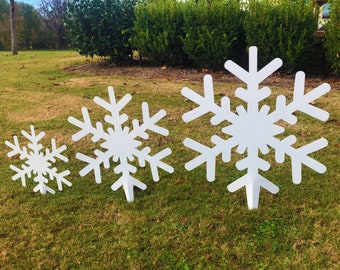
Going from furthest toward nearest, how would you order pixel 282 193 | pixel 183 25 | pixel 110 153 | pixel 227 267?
pixel 183 25 → pixel 282 193 → pixel 110 153 → pixel 227 267

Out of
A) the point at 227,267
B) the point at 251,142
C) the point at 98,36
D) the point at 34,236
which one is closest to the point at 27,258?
the point at 34,236

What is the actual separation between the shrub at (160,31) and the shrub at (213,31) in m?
0.33

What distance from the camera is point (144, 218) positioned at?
107 inches

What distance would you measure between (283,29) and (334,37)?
92 cm

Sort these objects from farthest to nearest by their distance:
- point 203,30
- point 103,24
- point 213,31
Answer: point 103,24 → point 203,30 → point 213,31

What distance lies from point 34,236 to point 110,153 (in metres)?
0.80

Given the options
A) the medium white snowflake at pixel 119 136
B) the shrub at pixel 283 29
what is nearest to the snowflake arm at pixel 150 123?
the medium white snowflake at pixel 119 136

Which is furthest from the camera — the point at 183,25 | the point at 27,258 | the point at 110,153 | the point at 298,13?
the point at 183,25

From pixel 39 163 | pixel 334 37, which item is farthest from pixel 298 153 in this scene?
pixel 334 37

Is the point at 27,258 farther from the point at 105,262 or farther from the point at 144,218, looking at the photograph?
the point at 144,218

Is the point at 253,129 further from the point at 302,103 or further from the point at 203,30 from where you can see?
the point at 203,30

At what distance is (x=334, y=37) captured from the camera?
21.4 feet

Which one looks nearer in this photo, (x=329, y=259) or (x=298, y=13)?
(x=329, y=259)

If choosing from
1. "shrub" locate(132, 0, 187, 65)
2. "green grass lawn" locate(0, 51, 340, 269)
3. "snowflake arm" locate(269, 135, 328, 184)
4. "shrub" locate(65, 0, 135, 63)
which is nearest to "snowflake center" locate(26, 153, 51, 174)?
"green grass lawn" locate(0, 51, 340, 269)
